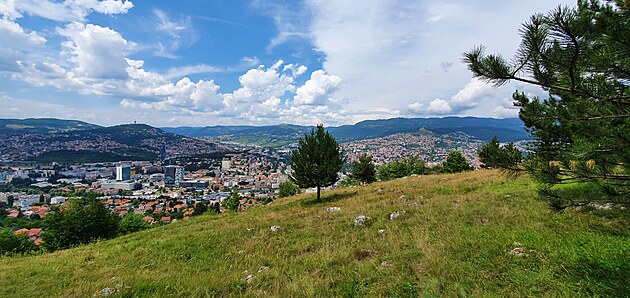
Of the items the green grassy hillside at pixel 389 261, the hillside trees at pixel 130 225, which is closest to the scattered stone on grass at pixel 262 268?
the green grassy hillside at pixel 389 261

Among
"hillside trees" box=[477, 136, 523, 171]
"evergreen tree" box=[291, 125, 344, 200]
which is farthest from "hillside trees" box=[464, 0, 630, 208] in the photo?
"evergreen tree" box=[291, 125, 344, 200]

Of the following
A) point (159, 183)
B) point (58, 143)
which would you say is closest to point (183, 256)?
point (159, 183)

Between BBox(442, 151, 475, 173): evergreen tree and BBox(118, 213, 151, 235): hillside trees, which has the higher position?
BBox(442, 151, 475, 173): evergreen tree

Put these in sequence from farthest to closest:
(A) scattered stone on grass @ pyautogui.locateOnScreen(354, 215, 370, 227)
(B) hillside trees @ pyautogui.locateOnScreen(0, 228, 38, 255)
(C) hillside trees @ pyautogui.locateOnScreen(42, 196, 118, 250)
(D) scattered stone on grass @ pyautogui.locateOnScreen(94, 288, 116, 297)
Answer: (C) hillside trees @ pyautogui.locateOnScreen(42, 196, 118, 250) < (B) hillside trees @ pyautogui.locateOnScreen(0, 228, 38, 255) < (A) scattered stone on grass @ pyautogui.locateOnScreen(354, 215, 370, 227) < (D) scattered stone on grass @ pyautogui.locateOnScreen(94, 288, 116, 297)

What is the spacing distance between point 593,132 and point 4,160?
24230cm

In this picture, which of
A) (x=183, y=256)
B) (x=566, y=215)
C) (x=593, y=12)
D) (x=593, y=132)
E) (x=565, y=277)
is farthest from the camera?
(x=183, y=256)

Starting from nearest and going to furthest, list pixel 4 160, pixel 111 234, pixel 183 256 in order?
1. pixel 183 256
2. pixel 111 234
3. pixel 4 160

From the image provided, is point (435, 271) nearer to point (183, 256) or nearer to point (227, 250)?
point (227, 250)

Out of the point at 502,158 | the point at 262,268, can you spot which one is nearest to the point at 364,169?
the point at 262,268

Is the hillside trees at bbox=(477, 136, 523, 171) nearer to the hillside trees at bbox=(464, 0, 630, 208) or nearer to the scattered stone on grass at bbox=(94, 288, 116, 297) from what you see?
the hillside trees at bbox=(464, 0, 630, 208)

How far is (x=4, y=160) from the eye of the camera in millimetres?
152250

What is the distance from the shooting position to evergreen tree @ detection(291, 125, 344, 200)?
21.7 meters

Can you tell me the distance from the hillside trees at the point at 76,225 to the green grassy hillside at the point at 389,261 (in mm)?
8051

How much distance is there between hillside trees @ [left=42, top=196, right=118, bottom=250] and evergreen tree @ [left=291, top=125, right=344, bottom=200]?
14.3 metres
